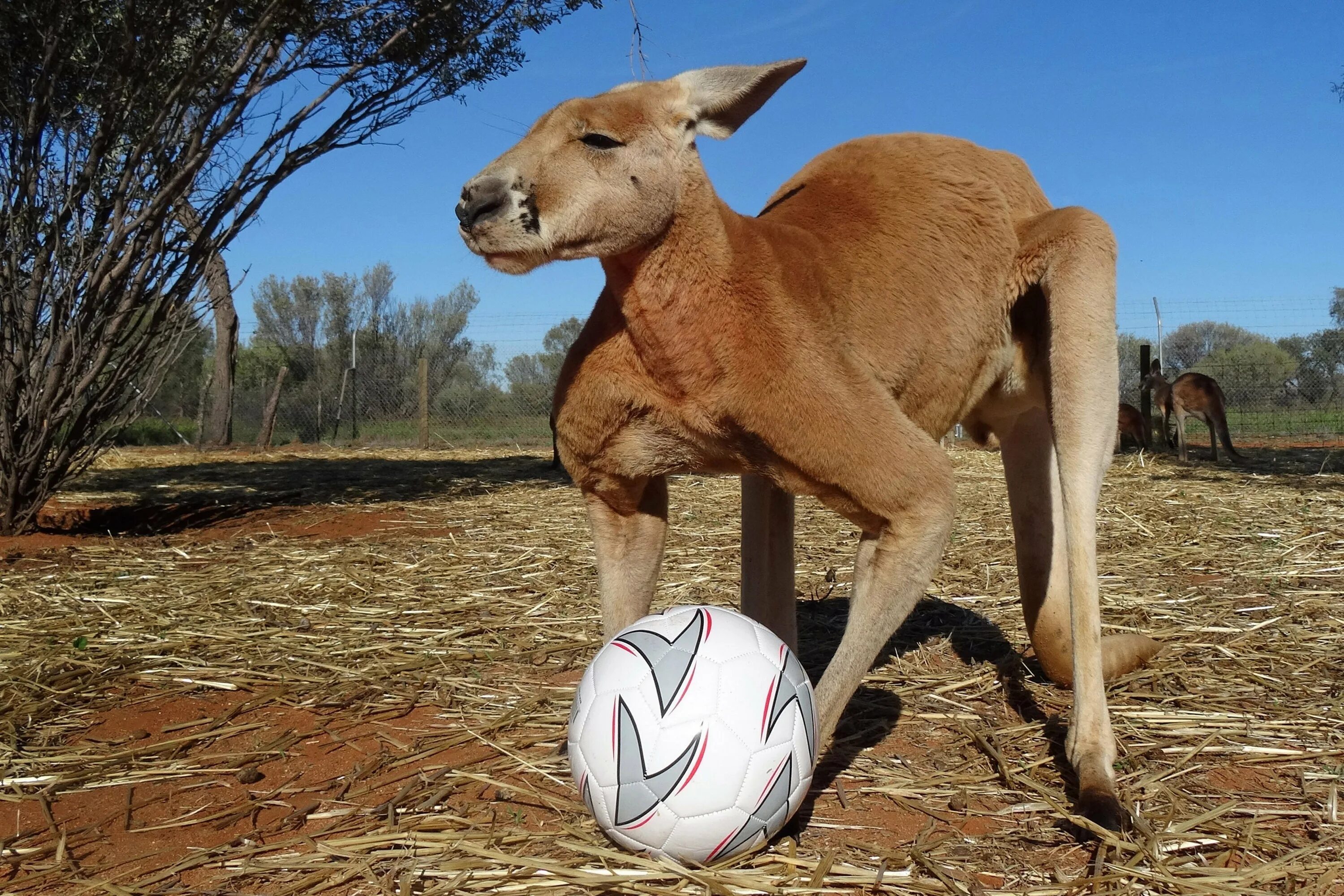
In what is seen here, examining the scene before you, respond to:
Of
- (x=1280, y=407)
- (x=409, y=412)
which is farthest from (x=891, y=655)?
(x=409, y=412)

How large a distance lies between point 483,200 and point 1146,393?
15.4m

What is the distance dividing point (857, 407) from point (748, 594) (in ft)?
2.91

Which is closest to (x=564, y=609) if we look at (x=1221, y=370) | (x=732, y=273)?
(x=732, y=273)

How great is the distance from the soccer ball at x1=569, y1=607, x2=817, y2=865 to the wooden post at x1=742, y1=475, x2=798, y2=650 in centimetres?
84

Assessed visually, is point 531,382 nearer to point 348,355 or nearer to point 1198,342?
point 348,355

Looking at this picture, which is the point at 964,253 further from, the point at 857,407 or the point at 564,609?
the point at 564,609

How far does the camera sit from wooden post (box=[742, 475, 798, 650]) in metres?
3.08

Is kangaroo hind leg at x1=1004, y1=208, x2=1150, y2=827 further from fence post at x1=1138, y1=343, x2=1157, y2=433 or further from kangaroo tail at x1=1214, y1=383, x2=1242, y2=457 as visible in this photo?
fence post at x1=1138, y1=343, x2=1157, y2=433

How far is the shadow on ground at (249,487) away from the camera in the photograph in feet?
25.7

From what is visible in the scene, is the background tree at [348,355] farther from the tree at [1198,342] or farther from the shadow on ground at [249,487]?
the tree at [1198,342]

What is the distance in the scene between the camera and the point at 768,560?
3080mm

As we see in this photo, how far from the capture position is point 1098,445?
2943 millimetres

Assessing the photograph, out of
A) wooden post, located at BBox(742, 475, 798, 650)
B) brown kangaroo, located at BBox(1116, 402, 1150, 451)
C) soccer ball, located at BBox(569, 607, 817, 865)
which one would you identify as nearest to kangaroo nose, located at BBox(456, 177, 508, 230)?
soccer ball, located at BBox(569, 607, 817, 865)

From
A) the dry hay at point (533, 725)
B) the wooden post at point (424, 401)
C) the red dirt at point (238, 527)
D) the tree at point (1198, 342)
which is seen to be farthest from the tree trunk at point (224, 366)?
the tree at point (1198, 342)
